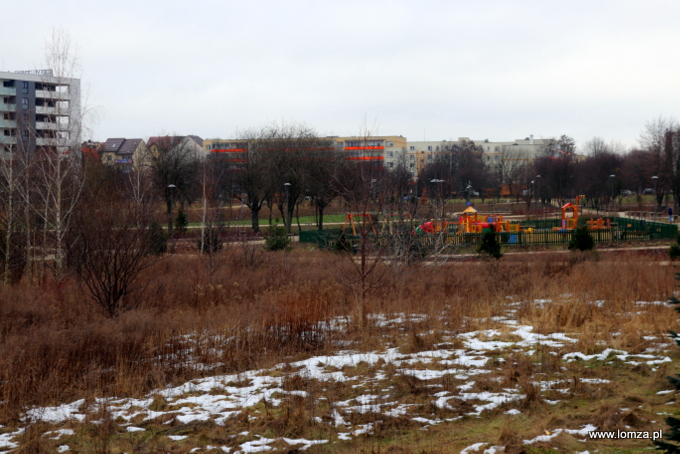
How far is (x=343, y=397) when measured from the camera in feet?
22.8

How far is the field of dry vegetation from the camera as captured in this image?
5.81 metres

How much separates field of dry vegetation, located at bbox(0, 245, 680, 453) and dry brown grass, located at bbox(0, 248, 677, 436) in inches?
1.7

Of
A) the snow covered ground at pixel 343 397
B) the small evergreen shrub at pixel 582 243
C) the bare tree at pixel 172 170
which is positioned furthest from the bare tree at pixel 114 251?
the bare tree at pixel 172 170

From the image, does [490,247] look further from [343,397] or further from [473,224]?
[343,397]

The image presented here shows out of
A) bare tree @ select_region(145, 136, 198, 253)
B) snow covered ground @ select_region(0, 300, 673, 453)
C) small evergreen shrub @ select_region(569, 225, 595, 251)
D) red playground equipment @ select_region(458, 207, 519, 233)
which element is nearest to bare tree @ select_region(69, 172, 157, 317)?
snow covered ground @ select_region(0, 300, 673, 453)

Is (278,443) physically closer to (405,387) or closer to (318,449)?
(318,449)

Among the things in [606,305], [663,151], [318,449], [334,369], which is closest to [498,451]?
[318,449]

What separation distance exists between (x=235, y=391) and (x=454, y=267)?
1250 cm

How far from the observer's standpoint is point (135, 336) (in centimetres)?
914

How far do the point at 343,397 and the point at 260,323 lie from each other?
337cm

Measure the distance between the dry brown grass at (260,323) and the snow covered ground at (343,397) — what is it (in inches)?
7.2

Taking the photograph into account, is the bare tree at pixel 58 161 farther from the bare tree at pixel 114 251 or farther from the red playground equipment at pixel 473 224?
the red playground equipment at pixel 473 224

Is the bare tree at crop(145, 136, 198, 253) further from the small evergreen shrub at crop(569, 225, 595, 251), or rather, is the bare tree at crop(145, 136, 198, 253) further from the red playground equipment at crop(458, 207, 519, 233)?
the small evergreen shrub at crop(569, 225, 595, 251)

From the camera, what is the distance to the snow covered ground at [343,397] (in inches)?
234
